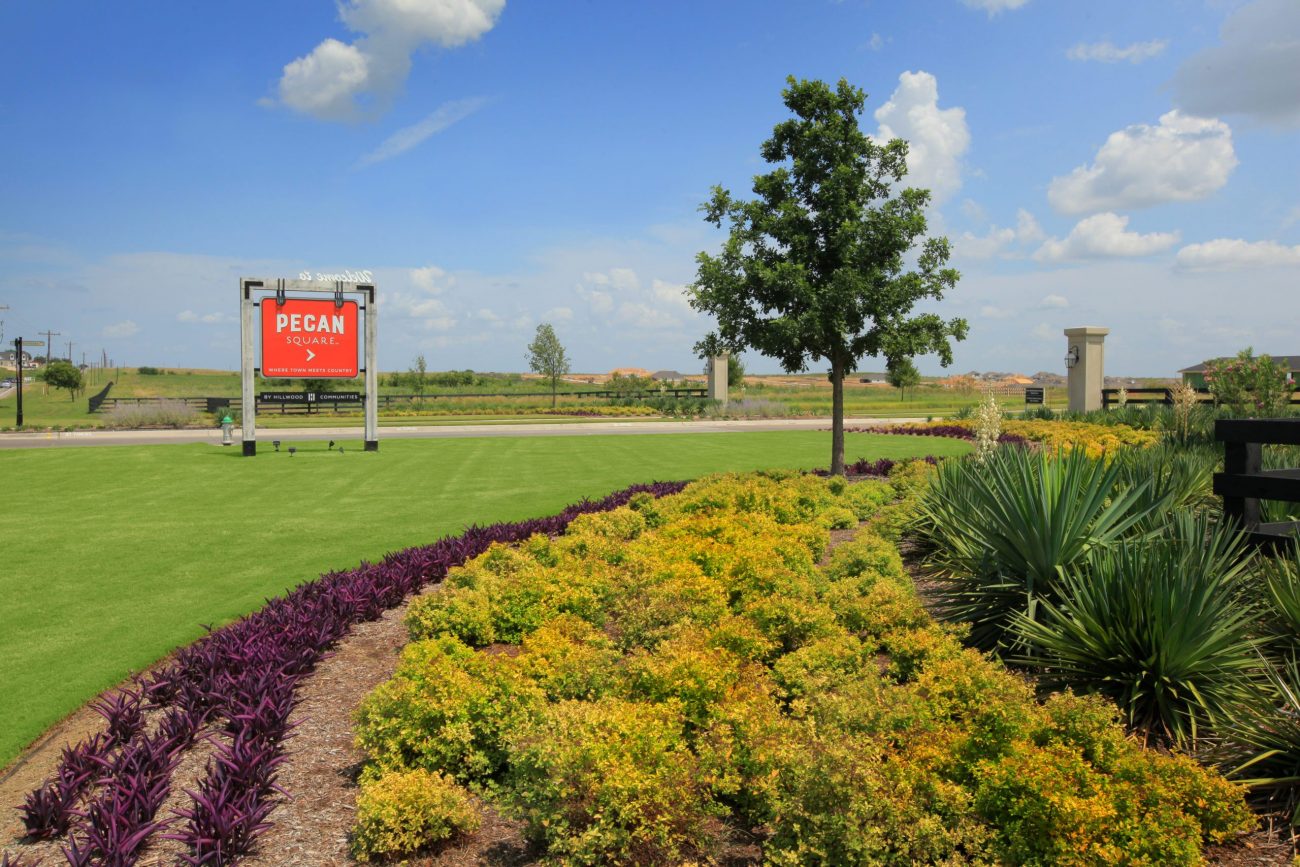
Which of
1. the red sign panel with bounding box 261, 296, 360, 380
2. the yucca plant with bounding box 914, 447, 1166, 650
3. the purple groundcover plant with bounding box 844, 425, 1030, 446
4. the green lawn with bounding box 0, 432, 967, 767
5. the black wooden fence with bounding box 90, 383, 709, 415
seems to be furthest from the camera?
the black wooden fence with bounding box 90, 383, 709, 415

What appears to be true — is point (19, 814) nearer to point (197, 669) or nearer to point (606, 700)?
point (197, 669)

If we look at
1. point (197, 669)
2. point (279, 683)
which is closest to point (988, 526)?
point (279, 683)

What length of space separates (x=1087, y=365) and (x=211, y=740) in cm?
3056

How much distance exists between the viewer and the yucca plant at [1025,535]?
18.7 ft

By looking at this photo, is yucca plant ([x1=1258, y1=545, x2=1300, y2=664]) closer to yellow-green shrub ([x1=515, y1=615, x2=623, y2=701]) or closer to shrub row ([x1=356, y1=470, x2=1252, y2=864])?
shrub row ([x1=356, y1=470, x2=1252, y2=864])

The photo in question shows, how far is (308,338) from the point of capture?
2356 cm

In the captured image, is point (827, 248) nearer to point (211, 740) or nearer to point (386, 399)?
point (211, 740)

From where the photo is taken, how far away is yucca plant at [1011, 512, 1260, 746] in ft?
14.3

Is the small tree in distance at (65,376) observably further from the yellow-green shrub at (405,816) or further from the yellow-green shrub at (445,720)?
the yellow-green shrub at (405,816)

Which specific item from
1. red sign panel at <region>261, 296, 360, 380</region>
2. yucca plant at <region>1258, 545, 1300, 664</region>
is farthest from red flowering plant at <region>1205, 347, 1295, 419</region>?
red sign panel at <region>261, 296, 360, 380</region>

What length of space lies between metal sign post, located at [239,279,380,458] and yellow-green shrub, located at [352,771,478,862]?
2088 cm

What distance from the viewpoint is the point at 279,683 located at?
500 centimetres

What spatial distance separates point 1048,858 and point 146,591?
835 cm

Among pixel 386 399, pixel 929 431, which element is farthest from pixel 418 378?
pixel 929 431
